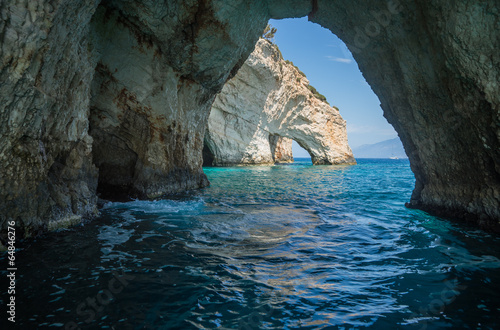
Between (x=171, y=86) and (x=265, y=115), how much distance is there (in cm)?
2907

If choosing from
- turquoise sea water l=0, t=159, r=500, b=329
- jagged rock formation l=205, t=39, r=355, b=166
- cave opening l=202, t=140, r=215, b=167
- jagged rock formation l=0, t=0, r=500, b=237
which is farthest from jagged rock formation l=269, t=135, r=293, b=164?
turquoise sea water l=0, t=159, r=500, b=329

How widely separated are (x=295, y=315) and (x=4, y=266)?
3.95 meters

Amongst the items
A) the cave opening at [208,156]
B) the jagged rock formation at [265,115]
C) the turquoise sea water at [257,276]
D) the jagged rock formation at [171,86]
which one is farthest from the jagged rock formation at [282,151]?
the turquoise sea water at [257,276]

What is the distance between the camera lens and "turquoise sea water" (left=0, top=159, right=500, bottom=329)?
3109 mm

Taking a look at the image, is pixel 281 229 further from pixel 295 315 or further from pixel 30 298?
pixel 30 298

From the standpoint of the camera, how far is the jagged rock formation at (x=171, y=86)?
488cm

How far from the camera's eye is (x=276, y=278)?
413 centimetres

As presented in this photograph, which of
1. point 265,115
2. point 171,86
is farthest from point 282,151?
point 171,86

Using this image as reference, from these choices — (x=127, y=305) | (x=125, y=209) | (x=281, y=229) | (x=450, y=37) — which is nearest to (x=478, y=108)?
(x=450, y=37)

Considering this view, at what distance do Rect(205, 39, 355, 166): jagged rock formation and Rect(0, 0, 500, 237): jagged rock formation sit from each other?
76.1 ft

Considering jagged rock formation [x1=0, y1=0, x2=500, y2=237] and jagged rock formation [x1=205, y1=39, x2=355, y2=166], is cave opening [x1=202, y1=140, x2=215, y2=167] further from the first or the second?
jagged rock formation [x1=0, y1=0, x2=500, y2=237]

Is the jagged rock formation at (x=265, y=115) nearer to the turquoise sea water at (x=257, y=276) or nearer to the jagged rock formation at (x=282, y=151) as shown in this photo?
the jagged rock formation at (x=282, y=151)

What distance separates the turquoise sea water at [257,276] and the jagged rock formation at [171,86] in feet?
4.14

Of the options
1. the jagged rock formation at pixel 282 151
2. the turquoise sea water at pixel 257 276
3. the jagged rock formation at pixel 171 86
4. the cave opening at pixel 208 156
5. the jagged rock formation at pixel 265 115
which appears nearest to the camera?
the turquoise sea water at pixel 257 276
